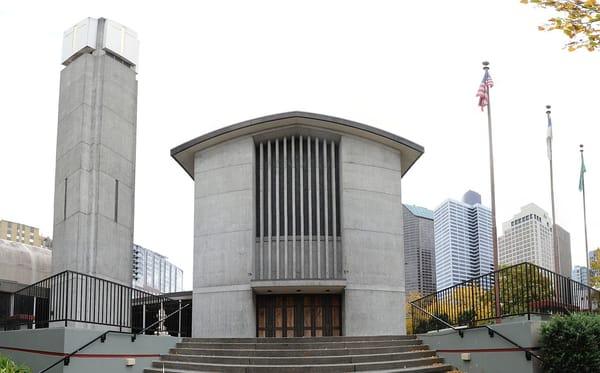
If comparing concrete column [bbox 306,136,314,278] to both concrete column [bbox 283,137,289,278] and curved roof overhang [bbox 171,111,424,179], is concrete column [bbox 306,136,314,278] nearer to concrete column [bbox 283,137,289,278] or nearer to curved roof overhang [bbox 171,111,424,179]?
concrete column [bbox 283,137,289,278]

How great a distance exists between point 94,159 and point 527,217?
5349cm

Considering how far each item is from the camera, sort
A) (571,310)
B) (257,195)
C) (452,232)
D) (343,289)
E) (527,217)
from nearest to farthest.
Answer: (571,310), (343,289), (257,195), (527,217), (452,232)

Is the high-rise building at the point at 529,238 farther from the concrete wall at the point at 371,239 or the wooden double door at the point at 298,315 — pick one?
the wooden double door at the point at 298,315

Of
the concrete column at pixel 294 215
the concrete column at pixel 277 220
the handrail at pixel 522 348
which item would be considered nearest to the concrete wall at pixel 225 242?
the concrete column at pixel 277 220

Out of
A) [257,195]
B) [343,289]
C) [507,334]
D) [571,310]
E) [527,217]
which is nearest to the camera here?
[507,334]

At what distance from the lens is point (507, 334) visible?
1128 cm

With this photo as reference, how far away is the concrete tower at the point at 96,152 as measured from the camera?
76.1 feet

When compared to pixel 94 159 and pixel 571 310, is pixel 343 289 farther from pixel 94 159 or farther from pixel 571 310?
pixel 94 159

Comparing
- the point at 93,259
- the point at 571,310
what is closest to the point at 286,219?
the point at 93,259

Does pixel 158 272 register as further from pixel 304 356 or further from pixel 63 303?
pixel 304 356

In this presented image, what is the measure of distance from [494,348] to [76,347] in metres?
8.25

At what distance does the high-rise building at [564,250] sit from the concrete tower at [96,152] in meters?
28.0

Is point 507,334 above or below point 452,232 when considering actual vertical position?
below

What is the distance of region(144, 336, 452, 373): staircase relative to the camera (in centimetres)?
1327
